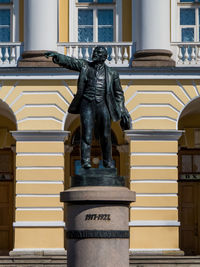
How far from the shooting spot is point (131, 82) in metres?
32.3

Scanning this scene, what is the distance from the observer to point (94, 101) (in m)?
20.6

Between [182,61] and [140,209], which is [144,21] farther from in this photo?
[140,209]

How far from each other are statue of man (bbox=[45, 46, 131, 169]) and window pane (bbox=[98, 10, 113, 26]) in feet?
43.6

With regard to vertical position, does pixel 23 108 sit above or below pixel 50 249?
above

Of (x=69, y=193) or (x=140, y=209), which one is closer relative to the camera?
(x=69, y=193)

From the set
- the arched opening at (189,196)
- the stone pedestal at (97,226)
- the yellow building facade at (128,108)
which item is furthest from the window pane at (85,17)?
the stone pedestal at (97,226)

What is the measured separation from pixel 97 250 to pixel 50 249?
11662 mm

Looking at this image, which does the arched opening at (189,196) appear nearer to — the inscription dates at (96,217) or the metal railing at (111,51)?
the metal railing at (111,51)

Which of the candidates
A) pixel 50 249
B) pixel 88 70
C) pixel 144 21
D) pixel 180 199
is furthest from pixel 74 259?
pixel 180 199

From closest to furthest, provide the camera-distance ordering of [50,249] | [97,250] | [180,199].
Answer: [97,250] < [50,249] < [180,199]

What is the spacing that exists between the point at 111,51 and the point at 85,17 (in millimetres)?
1704

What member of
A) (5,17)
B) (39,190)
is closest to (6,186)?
(39,190)

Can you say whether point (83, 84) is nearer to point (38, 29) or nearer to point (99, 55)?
point (99, 55)

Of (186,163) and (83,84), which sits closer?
(83,84)
